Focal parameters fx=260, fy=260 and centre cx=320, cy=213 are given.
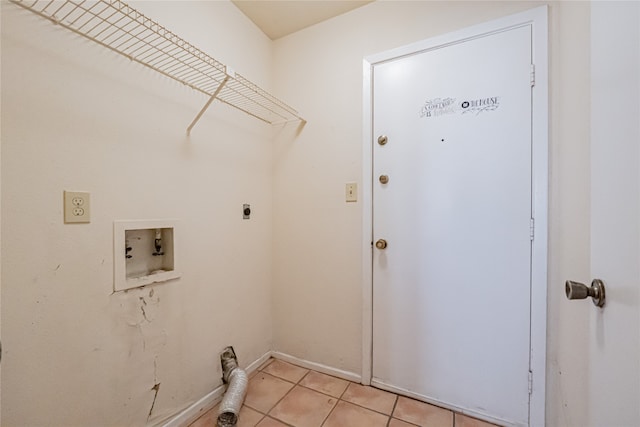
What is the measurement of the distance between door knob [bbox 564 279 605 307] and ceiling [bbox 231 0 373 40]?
1818 mm

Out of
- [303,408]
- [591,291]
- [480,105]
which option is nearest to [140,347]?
[303,408]

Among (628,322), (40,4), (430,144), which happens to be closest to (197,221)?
(40,4)

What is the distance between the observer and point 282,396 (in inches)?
60.9

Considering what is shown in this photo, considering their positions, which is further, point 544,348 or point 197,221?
point 197,221

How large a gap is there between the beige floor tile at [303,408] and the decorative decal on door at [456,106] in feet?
5.68

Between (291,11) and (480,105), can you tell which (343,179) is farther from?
(291,11)

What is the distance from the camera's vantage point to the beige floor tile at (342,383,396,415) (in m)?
1.46

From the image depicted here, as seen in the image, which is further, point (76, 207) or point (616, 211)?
point (76, 207)

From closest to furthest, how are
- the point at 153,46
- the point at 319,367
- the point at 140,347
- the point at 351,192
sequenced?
1. the point at 153,46
2. the point at 140,347
3. the point at 351,192
4. the point at 319,367

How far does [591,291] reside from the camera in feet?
1.98

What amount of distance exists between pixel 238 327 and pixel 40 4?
67.5 inches

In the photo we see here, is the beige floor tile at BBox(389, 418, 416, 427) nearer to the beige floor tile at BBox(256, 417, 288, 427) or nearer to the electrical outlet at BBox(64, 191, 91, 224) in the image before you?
the beige floor tile at BBox(256, 417, 288, 427)

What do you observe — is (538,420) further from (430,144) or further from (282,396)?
(430,144)

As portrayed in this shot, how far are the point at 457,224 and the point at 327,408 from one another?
1.24 meters
